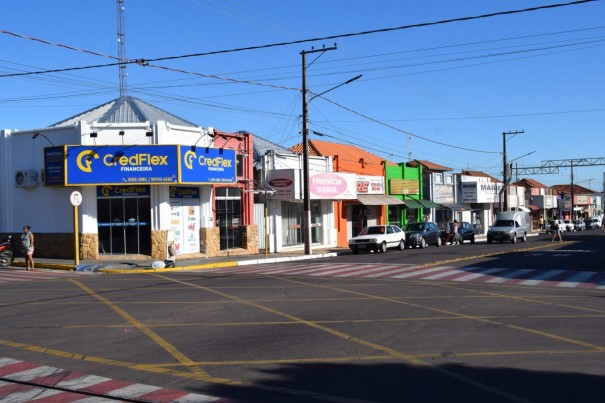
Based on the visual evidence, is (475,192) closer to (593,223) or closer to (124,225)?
(124,225)

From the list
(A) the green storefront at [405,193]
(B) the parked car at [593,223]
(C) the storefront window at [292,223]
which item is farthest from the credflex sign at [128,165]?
(B) the parked car at [593,223]

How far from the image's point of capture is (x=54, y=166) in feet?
93.7

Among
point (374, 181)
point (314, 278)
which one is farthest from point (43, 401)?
point (374, 181)

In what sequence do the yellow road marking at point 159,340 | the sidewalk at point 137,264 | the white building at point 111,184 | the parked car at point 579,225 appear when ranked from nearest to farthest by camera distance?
the yellow road marking at point 159,340
the sidewalk at point 137,264
the white building at point 111,184
the parked car at point 579,225

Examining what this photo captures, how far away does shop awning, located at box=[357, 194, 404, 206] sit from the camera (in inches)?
1781

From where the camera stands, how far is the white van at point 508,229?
46.7 m

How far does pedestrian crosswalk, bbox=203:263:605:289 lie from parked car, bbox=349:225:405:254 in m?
9.86

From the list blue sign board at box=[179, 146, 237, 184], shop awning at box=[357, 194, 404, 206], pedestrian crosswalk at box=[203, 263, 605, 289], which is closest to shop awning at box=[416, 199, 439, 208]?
shop awning at box=[357, 194, 404, 206]

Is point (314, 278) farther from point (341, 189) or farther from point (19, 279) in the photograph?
point (341, 189)

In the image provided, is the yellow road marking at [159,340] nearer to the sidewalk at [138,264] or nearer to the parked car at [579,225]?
the sidewalk at [138,264]

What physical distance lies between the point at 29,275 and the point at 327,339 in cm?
1616

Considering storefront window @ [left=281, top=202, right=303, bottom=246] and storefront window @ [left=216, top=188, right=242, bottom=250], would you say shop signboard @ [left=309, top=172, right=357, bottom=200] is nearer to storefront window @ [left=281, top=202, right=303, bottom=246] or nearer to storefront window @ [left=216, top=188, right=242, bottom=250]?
storefront window @ [left=281, top=202, right=303, bottom=246]

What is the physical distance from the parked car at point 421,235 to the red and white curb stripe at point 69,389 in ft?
109

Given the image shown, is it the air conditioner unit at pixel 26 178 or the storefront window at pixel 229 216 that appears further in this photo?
the storefront window at pixel 229 216
